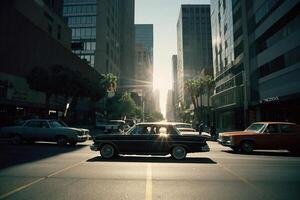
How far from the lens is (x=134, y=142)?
11312 millimetres

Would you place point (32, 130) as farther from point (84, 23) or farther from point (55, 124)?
point (84, 23)

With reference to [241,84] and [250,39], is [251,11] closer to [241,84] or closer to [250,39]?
[250,39]

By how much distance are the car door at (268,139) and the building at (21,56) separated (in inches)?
1074

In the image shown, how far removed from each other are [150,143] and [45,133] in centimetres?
865

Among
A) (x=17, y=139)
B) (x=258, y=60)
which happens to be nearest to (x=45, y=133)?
(x=17, y=139)

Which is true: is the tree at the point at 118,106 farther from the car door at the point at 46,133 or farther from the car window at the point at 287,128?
the car window at the point at 287,128

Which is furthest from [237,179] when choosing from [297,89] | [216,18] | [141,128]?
[216,18]

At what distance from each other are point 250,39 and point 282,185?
1451 inches

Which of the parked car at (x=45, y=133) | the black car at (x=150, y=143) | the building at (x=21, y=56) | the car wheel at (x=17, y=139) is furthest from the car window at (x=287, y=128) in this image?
the building at (x=21, y=56)

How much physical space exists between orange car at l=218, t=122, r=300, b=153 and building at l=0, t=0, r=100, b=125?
26.7 m

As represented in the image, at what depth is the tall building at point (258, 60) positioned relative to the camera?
93.7 ft

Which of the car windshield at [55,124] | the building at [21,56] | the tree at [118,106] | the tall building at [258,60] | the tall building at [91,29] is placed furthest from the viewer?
the tall building at [91,29]

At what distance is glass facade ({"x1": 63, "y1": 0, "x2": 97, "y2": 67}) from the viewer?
263 feet

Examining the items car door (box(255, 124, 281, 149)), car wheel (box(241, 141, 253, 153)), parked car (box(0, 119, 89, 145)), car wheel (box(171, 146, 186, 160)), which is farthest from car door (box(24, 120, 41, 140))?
car door (box(255, 124, 281, 149))
